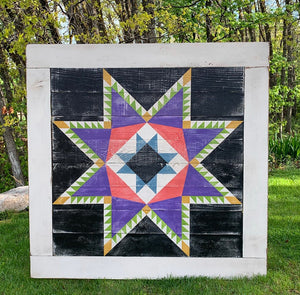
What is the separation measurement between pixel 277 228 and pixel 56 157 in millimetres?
2726

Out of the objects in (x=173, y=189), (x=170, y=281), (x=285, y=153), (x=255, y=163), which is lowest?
(x=170, y=281)

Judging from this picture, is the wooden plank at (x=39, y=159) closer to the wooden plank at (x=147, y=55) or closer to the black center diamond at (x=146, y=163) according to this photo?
the wooden plank at (x=147, y=55)

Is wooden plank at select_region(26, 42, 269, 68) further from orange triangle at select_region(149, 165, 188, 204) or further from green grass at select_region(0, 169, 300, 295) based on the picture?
green grass at select_region(0, 169, 300, 295)

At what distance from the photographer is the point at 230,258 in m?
2.77

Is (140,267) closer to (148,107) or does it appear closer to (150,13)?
(148,107)

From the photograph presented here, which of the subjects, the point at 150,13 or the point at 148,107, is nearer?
the point at 148,107

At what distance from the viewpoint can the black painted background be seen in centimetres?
268

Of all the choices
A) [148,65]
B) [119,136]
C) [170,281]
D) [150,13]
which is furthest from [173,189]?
[150,13]

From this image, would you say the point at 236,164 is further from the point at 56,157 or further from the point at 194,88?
the point at 56,157

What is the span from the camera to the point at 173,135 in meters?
2.71

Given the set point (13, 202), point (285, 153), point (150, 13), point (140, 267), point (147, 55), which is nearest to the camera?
point (147, 55)

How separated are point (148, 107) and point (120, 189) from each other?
26.5 inches

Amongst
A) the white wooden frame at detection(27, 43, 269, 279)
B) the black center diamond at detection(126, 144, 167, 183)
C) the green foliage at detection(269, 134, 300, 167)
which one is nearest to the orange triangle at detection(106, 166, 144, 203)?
the black center diamond at detection(126, 144, 167, 183)

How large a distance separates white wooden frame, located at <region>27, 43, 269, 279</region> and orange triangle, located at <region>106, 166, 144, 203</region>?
1.57ft
